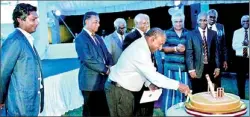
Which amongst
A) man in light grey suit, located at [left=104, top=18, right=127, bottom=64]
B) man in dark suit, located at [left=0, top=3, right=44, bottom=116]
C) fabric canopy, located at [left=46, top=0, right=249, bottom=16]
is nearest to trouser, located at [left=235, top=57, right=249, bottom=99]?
fabric canopy, located at [left=46, top=0, right=249, bottom=16]

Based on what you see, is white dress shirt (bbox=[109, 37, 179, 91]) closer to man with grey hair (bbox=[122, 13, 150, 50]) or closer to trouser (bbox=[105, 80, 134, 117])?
trouser (bbox=[105, 80, 134, 117])

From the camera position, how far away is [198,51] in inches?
113

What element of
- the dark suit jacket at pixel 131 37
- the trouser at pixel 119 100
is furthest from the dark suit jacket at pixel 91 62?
the trouser at pixel 119 100

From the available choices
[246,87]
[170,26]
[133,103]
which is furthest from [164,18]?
[133,103]

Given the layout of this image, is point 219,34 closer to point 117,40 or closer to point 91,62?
point 117,40

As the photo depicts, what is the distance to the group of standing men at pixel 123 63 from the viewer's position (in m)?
1.85

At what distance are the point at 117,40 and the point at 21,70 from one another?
1284 millimetres

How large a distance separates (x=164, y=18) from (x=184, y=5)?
226mm

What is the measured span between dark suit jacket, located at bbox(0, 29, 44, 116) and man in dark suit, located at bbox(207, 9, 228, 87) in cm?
171

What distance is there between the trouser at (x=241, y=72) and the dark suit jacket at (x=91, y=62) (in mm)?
1261

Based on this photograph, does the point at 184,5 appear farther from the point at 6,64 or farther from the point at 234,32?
the point at 6,64

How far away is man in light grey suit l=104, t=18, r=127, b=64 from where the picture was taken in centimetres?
297

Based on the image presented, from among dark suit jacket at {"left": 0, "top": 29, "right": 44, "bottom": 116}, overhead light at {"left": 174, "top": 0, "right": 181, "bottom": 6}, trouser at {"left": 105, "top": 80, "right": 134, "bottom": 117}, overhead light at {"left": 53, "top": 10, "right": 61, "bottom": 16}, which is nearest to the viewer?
dark suit jacket at {"left": 0, "top": 29, "right": 44, "bottom": 116}

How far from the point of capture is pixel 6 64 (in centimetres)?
178
